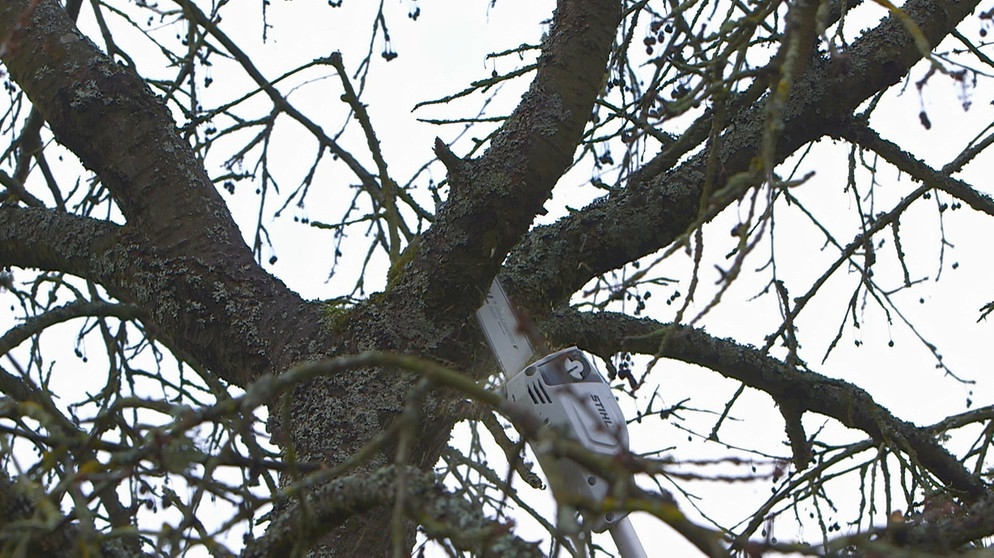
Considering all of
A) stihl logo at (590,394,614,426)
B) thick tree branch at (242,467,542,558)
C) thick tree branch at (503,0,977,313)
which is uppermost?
thick tree branch at (503,0,977,313)

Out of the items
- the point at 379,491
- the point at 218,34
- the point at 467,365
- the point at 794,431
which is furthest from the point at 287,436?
the point at 218,34

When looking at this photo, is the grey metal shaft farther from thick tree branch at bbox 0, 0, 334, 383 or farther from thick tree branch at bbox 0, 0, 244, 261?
thick tree branch at bbox 0, 0, 244, 261

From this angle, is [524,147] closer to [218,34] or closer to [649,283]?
[649,283]

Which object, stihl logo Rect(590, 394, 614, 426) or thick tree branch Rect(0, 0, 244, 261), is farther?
thick tree branch Rect(0, 0, 244, 261)

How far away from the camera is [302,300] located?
198 centimetres

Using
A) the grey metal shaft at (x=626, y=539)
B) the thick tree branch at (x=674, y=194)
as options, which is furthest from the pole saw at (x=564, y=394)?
the thick tree branch at (x=674, y=194)

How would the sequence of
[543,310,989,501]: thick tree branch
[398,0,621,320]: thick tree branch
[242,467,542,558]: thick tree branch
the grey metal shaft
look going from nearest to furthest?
[242,467,542,558]: thick tree branch, the grey metal shaft, [398,0,621,320]: thick tree branch, [543,310,989,501]: thick tree branch

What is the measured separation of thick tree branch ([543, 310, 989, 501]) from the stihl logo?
341mm

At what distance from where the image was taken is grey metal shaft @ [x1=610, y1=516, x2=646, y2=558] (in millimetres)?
1604

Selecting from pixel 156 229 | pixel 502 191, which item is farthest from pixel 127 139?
pixel 502 191

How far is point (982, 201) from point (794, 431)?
66 centimetres

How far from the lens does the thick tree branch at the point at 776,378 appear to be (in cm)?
216

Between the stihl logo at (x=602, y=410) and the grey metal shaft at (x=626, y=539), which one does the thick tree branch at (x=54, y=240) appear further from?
the grey metal shaft at (x=626, y=539)

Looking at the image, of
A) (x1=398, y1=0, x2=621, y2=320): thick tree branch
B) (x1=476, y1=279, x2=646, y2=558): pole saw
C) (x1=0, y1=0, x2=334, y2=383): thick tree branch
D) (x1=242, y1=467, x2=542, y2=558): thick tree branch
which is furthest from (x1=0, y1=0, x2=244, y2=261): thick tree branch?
(x1=242, y1=467, x2=542, y2=558): thick tree branch
